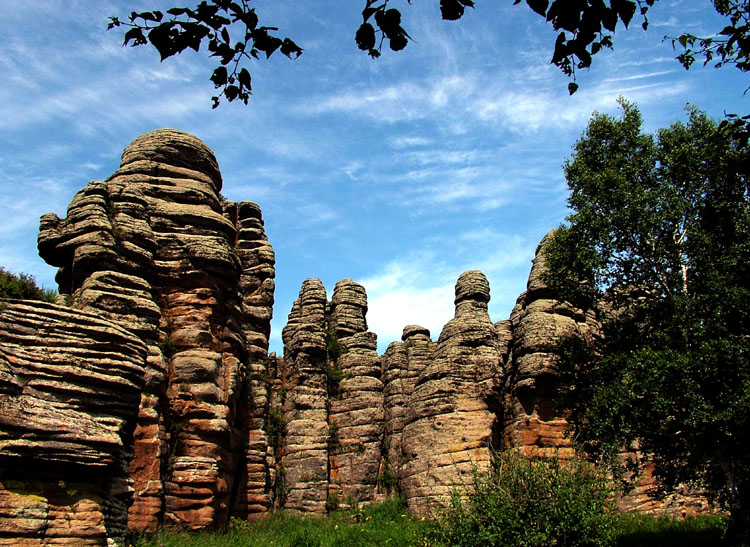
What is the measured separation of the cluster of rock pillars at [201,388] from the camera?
45.0 ft

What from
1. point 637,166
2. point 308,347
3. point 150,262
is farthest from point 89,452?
point 308,347

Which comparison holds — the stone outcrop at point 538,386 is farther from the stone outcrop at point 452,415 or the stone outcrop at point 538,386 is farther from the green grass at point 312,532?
the green grass at point 312,532

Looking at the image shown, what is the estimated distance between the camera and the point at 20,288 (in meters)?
18.2

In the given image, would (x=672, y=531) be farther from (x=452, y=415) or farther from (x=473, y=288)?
(x=473, y=288)

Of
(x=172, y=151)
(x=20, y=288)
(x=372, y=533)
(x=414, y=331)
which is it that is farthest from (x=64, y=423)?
(x=414, y=331)

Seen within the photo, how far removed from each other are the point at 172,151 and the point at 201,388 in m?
10.9

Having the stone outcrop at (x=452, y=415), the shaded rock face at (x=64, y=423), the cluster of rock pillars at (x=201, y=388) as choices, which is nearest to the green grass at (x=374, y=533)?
the cluster of rock pillars at (x=201, y=388)

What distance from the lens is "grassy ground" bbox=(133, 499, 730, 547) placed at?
20438 millimetres

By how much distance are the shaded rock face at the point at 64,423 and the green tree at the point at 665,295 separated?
1640 cm

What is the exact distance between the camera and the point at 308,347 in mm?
39656

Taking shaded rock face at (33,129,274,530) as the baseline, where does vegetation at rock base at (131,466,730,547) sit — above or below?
below

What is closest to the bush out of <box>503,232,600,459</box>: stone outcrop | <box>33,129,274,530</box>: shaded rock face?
<box>33,129,274,530</box>: shaded rock face

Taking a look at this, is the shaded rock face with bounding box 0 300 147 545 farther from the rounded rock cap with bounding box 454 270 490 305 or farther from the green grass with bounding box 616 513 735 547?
the rounded rock cap with bounding box 454 270 490 305

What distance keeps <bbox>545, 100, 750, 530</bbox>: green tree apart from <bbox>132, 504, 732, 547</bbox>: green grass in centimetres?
206
